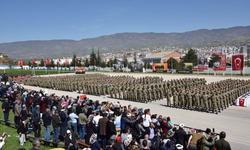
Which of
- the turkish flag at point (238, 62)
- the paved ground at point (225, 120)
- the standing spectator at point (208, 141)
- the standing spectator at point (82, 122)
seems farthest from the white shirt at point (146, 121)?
the turkish flag at point (238, 62)

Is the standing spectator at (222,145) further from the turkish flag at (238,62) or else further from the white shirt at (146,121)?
the turkish flag at (238,62)

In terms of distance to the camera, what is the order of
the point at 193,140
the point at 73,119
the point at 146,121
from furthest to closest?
the point at 73,119
the point at 146,121
the point at 193,140

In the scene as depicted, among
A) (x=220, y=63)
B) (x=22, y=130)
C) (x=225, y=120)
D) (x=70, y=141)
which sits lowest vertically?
(x=225, y=120)

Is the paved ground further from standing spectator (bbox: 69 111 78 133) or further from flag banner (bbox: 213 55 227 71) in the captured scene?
flag banner (bbox: 213 55 227 71)

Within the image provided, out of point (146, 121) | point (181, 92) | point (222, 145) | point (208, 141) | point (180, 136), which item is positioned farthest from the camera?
point (181, 92)

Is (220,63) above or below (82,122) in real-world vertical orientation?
above

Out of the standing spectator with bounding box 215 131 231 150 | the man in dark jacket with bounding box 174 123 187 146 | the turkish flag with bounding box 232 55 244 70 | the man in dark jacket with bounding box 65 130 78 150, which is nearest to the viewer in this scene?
the standing spectator with bounding box 215 131 231 150

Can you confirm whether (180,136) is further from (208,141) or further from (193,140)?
(208,141)

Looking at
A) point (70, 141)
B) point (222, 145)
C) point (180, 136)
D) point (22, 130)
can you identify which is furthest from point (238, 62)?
point (22, 130)

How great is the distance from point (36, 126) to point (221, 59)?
29.5 metres

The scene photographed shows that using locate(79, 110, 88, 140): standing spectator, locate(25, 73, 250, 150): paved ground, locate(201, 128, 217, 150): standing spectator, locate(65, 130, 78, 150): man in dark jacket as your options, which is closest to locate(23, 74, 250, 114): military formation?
locate(25, 73, 250, 150): paved ground

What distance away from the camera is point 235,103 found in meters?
15.7

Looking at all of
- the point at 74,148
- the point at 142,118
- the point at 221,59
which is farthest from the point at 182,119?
the point at 221,59

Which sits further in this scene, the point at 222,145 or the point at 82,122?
the point at 82,122
